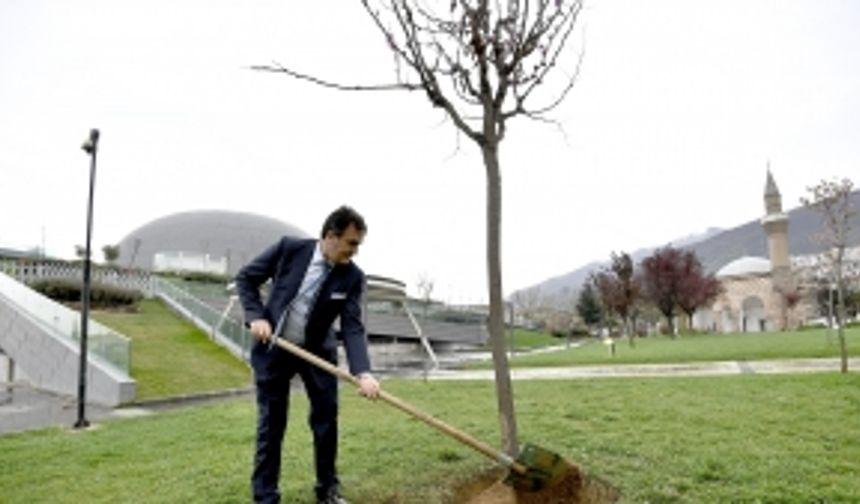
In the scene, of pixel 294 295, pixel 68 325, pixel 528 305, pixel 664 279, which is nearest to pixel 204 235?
pixel 528 305

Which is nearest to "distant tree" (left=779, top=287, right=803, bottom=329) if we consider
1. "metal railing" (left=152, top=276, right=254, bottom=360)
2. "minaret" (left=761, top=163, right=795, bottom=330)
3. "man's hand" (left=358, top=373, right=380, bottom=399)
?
"minaret" (left=761, top=163, right=795, bottom=330)

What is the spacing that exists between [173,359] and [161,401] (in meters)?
4.05

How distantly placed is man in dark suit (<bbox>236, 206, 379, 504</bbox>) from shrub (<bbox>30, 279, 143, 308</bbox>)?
79.7 feet

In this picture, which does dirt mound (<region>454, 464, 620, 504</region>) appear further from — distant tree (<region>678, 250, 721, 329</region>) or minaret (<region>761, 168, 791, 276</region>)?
minaret (<region>761, 168, 791, 276</region>)

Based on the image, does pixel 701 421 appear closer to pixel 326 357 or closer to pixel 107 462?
pixel 326 357

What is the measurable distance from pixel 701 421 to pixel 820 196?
8.30 m

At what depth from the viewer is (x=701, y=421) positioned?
5.84m

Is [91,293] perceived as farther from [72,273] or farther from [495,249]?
[495,249]

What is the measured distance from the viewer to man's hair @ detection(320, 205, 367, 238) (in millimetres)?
3328

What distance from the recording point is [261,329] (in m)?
3.30

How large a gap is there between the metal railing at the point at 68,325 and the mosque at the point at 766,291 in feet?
185

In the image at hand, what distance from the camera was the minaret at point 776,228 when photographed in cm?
6381

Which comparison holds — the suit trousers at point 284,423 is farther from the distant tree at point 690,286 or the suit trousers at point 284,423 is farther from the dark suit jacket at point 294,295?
the distant tree at point 690,286

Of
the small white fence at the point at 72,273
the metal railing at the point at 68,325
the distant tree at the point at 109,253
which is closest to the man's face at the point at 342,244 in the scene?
the metal railing at the point at 68,325
